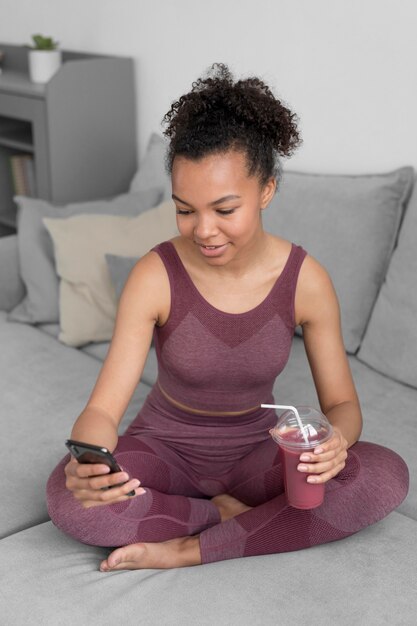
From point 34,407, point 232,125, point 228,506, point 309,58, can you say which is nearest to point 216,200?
point 232,125

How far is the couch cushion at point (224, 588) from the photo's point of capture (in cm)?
134

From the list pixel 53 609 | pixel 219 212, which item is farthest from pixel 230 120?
pixel 53 609

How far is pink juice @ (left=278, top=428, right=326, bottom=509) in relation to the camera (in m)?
1.36

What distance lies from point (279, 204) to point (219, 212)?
1.04 metres

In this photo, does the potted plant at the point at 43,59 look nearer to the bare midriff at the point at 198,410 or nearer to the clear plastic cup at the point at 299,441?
the bare midriff at the point at 198,410

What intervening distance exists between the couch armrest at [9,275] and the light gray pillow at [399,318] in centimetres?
114

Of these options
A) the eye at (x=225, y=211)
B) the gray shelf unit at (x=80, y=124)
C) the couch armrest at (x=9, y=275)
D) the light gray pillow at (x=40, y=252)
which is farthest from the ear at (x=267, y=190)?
the gray shelf unit at (x=80, y=124)

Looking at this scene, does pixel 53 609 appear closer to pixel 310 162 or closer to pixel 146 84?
pixel 310 162

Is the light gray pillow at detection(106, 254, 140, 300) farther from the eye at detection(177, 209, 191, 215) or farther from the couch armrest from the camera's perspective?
the eye at detection(177, 209, 191, 215)

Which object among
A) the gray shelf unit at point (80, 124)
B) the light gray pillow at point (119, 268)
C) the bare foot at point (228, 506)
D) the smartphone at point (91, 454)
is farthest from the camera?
the gray shelf unit at point (80, 124)

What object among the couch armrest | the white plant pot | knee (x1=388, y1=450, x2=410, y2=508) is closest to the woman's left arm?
knee (x1=388, y1=450, x2=410, y2=508)

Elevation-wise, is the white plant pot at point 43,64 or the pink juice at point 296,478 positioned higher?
the white plant pot at point 43,64

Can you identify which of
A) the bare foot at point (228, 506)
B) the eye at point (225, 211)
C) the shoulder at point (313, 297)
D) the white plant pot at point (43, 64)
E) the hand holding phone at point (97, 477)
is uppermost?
the eye at point (225, 211)

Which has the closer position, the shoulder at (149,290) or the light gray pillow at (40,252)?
the shoulder at (149,290)
